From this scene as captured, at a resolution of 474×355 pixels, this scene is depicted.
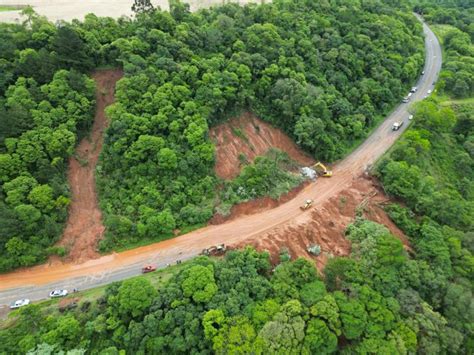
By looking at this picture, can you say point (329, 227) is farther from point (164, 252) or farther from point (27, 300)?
point (27, 300)

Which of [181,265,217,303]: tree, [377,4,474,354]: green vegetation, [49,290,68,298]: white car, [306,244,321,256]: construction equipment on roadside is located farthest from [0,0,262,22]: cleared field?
[306,244,321,256]: construction equipment on roadside

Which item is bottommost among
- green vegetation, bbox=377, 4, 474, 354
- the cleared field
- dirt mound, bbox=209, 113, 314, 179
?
green vegetation, bbox=377, 4, 474, 354

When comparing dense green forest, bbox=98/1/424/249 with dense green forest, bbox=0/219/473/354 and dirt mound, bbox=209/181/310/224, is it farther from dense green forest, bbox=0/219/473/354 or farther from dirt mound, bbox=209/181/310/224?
dense green forest, bbox=0/219/473/354

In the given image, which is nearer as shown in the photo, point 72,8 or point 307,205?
point 307,205

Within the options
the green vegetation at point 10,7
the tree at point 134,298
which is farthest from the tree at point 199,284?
the green vegetation at point 10,7

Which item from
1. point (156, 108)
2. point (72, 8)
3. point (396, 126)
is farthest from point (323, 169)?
point (72, 8)

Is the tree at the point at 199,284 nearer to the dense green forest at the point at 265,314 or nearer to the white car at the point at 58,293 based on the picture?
the dense green forest at the point at 265,314
